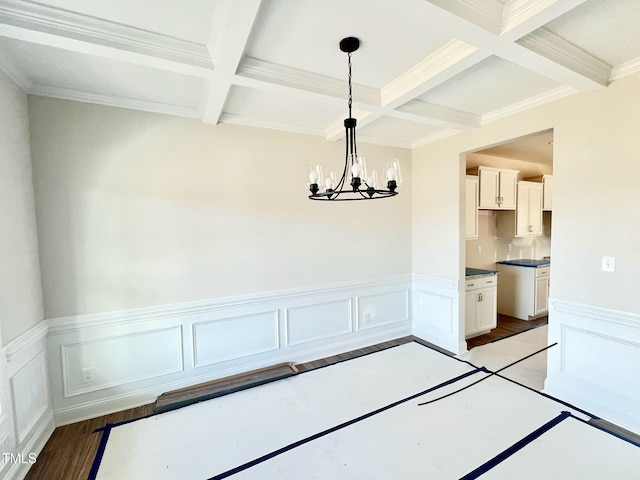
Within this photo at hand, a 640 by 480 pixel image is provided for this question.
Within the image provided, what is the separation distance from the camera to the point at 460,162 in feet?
10.8

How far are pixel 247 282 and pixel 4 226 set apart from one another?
1.76 meters

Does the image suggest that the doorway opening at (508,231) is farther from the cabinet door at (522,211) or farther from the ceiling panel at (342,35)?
the ceiling panel at (342,35)

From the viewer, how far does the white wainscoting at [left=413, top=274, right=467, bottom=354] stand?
3.41 meters

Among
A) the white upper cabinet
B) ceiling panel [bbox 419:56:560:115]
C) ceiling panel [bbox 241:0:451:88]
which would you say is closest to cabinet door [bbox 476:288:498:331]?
the white upper cabinet

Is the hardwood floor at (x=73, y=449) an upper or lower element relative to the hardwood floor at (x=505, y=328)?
upper

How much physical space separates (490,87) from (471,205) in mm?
1972

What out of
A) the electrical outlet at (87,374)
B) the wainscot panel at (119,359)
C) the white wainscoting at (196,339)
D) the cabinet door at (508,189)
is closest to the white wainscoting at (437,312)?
the white wainscoting at (196,339)

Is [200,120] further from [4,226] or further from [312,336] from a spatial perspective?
[312,336]

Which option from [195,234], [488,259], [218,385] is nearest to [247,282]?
[195,234]

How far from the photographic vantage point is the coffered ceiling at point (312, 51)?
1444 mm

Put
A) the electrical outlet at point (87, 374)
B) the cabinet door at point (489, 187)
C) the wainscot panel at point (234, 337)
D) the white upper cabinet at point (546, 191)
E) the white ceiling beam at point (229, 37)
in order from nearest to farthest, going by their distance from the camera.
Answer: the white ceiling beam at point (229, 37), the electrical outlet at point (87, 374), the wainscot panel at point (234, 337), the cabinet door at point (489, 187), the white upper cabinet at point (546, 191)

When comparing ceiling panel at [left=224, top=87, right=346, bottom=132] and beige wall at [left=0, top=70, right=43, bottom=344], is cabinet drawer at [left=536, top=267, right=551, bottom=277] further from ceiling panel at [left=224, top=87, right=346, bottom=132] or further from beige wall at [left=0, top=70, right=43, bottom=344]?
beige wall at [left=0, top=70, right=43, bottom=344]

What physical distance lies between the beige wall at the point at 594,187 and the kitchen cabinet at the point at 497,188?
1.35 metres

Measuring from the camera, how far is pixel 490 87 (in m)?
2.30
